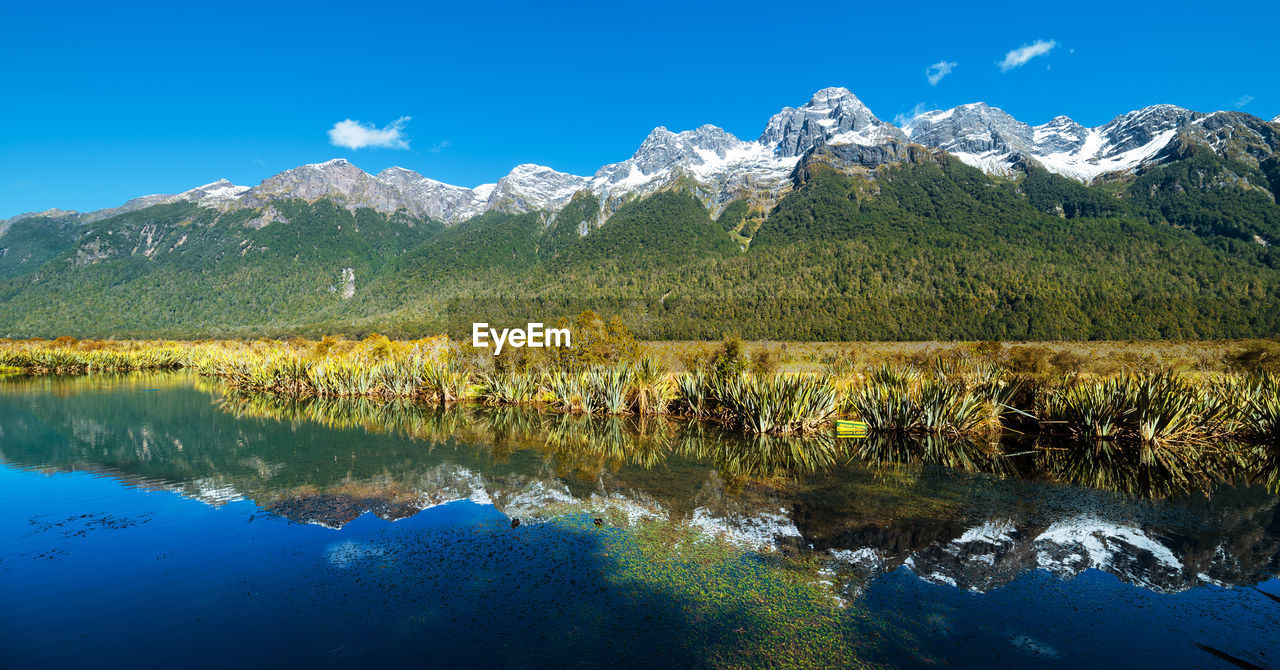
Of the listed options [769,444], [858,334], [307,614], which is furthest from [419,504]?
[858,334]

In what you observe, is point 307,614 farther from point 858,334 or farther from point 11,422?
point 858,334

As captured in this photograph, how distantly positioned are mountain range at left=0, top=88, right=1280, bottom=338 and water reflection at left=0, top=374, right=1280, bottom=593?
70.5 meters

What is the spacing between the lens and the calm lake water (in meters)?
4.66

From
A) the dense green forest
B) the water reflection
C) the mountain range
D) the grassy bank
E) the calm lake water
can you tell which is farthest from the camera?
the mountain range

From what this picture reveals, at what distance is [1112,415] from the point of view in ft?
42.4

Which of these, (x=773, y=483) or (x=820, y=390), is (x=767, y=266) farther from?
(x=773, y=483)

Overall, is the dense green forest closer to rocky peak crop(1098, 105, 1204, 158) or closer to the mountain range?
the mountain range

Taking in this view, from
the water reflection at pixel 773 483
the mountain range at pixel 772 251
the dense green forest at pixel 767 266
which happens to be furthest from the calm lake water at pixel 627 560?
the mountain range at pixel 772 251

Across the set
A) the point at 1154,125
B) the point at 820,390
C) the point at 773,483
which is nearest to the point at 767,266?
the point at 820,390

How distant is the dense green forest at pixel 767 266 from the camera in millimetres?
84625

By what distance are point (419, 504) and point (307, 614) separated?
360 cm

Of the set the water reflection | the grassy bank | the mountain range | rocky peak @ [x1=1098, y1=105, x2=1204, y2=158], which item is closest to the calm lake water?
the water reflection

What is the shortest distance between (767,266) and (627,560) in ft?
374

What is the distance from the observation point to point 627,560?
254 inches
